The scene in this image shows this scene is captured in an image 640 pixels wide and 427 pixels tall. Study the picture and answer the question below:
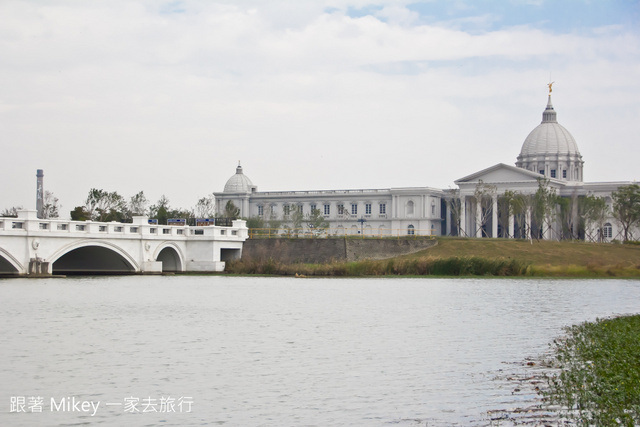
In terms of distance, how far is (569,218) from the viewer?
104062 mm

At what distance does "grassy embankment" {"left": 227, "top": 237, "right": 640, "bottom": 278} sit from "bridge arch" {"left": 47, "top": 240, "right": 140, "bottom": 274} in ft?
28.2

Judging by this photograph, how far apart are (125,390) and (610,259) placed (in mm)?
59496

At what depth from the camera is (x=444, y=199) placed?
128125 millimetres

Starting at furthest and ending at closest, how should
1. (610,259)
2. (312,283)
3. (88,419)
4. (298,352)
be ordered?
(610,259), (312,283), (298,352), (88,419)

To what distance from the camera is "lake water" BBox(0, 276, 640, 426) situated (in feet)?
47.9

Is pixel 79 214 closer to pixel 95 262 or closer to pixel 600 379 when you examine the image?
pixel 95 262

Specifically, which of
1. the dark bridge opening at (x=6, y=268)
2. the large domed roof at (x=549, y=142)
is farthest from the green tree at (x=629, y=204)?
the dark bridge opening at (x=6, y=268)

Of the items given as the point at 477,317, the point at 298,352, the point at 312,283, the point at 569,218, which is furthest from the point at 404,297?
the point at 569,218

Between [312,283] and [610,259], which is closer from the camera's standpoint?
[312,283]

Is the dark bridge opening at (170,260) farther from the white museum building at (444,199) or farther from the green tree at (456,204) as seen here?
the green tree at (456,204)

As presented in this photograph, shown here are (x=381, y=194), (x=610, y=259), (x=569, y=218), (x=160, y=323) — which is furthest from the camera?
(x=381, y=194)

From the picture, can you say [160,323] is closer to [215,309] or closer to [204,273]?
→ [215,309]

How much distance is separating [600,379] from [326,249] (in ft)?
189

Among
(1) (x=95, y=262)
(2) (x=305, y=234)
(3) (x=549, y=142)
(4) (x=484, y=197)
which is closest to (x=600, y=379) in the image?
(1) (x=95, y=262)
